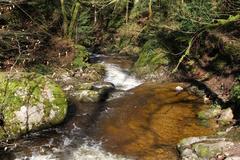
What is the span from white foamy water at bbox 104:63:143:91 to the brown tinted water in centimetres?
106

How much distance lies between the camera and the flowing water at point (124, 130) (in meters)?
10.6

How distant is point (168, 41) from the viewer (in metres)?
20.4

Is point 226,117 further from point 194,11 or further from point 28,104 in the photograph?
point 194,11

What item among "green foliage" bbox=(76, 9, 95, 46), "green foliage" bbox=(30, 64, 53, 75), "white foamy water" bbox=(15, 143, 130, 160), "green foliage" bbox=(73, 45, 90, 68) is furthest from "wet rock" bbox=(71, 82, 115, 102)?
"green foliage" bbox=(76, 9, 95, 46)

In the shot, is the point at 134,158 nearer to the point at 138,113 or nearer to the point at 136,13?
the point at 138,113

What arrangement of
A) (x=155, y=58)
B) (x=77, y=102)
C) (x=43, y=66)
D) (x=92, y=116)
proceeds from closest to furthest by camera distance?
(x=92, y=116)
(x=77, y=102)
(x=43, y=66)
(x=155, y=58)

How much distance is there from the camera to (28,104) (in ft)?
37.4

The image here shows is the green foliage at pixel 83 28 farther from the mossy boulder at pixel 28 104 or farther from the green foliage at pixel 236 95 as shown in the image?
the green foliage at pixel 236 95

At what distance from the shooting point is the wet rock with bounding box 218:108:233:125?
40.9 feet

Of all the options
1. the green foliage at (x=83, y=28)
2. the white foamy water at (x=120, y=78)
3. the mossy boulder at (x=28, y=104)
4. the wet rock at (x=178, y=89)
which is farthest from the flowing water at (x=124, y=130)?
the green foliage at (x=83, y=28)

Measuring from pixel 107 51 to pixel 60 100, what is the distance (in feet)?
41.4

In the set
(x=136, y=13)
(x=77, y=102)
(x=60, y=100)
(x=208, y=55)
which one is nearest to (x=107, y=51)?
(x=136, y=13)

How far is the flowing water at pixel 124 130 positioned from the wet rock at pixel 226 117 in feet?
2.01

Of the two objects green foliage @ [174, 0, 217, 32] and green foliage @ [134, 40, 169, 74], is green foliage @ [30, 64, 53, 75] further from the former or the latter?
green foliage @ [174, 0, 217, 32]
